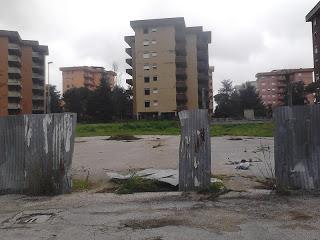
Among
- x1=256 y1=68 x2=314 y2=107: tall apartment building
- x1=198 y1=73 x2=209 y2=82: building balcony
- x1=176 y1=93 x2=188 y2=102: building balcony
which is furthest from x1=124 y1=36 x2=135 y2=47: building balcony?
x1=256 y1=68 x2=314 y2=107: tall apartment building

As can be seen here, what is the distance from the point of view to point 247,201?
25.5 feet

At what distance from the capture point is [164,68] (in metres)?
78.1

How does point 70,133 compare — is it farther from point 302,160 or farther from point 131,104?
point 131,104

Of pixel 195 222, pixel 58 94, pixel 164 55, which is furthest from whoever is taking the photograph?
pixel 58 94

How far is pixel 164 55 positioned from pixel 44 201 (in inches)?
2772

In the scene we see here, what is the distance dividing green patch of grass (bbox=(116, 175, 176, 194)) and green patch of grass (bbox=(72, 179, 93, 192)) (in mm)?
858

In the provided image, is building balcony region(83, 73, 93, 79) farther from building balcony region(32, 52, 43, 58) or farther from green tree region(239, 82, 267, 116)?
green tree region(239, 82, 267, 116)

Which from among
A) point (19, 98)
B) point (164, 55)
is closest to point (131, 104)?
point (164, 55)

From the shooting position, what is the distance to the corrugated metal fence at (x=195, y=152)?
8.79 m

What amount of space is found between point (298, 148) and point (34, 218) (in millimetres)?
4919

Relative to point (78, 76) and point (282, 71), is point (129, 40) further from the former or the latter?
point (282, 71)

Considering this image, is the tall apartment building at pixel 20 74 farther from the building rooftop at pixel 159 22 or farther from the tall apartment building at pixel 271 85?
the tall apartment building at pixel 271 85

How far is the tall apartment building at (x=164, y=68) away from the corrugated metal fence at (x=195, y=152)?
67002 millimetres

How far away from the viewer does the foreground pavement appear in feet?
19.2
